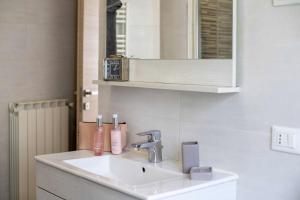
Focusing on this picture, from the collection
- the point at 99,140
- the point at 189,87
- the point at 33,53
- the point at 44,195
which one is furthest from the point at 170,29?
the point at 33,53

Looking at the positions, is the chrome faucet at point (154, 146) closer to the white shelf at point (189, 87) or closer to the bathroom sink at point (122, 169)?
the bathroom sink at point (122, 169)

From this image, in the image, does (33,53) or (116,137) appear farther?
(33,53)

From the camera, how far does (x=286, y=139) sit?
1.59 meters

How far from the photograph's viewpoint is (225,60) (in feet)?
5.75

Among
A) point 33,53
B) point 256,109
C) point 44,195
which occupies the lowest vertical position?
point 44,195

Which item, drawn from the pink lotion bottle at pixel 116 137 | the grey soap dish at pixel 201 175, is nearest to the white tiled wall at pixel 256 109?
the grey soap dish at pixel 201 175

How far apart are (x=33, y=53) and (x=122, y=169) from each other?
61.4 inches

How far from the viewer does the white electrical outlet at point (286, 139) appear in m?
1.56

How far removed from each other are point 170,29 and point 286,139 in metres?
0.77

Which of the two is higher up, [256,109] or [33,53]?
[33,53]

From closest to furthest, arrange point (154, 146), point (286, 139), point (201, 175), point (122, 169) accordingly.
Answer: point (286, 139) → point (201, 175) → point (154, 146) → point (122, 169)

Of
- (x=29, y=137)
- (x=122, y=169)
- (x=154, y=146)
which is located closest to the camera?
(x=154, y=146)

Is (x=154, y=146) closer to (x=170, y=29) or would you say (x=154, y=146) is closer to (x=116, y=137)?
(x=116, y=137)

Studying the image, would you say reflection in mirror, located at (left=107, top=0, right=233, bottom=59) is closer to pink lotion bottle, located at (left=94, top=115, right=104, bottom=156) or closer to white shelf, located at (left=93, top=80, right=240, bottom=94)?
white shelf, located at (left=93, top=80, right=240, bottom=94)
